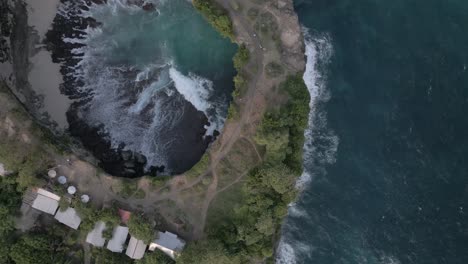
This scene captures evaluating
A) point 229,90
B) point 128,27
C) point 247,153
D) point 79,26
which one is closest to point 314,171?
point 247,153

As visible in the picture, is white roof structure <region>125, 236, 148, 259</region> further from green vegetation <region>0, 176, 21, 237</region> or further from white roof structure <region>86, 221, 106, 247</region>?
green vegetation <region>0, 176, 21, 237</region>

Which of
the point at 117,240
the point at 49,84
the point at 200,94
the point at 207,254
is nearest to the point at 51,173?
the point at 117,240

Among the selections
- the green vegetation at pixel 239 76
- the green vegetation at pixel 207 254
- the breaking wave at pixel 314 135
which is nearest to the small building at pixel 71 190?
the green vegetation at pixel 207 254

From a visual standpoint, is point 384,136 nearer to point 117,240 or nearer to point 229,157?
point 229,157

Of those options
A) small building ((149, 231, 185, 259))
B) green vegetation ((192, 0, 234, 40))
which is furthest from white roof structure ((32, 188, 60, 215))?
green vegetation ((192, 0, 234, 40))

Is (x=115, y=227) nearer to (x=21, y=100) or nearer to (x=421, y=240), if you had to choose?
(x=21, y=100)
